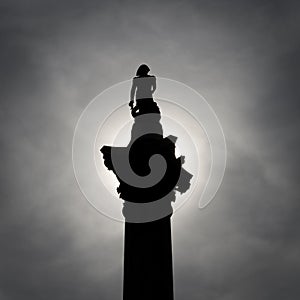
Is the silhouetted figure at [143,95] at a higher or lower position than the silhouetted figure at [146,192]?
higher

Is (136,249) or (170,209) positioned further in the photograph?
(170,209)

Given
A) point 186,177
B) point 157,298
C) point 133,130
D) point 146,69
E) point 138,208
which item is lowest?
point 157,298

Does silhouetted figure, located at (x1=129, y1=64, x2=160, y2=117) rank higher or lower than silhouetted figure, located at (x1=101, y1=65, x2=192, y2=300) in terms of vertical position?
higher

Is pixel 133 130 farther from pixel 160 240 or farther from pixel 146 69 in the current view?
pixel 160 240

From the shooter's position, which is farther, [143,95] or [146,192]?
[143,95]

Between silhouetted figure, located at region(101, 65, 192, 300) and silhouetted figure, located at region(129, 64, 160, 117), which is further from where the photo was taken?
silhouetted figure, located at region(129, 64, 160, 117)

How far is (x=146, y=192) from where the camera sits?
13.2 m

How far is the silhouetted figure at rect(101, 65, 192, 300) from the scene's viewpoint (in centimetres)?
→ 1234

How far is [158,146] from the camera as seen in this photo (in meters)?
13.7

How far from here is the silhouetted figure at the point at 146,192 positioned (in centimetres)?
1234

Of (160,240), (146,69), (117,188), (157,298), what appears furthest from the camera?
(146,69)

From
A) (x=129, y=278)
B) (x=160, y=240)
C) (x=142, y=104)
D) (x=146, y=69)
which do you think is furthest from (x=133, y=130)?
(x=129, y=278)

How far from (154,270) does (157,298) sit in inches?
27.4

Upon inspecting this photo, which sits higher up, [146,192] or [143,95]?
[143,95]
